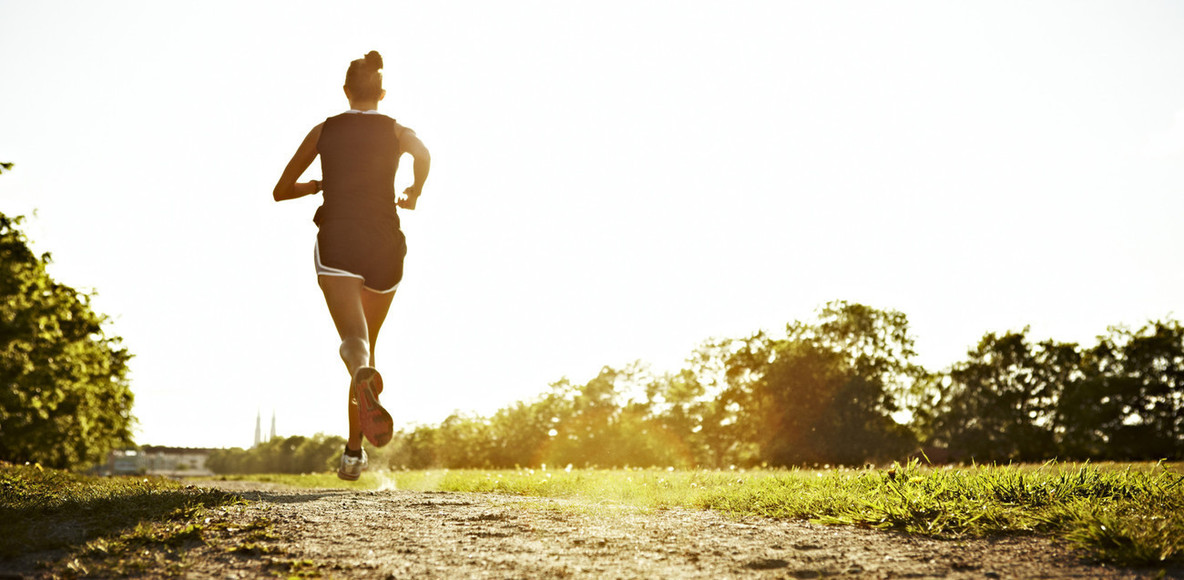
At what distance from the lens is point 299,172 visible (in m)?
5.02

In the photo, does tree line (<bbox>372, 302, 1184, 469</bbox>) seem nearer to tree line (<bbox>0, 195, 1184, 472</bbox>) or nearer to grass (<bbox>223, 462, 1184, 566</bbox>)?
tree line (<bbox>0, 195, 1184, 472</bbox>)

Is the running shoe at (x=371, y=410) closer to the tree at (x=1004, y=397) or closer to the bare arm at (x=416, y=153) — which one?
the bare arm at (x=416, y=153)

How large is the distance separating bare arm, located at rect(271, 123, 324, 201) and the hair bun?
594 mm

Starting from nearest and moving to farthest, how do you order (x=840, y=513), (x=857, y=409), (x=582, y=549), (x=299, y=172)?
(x=582, y=549)
(x=840, y=513)
(x=299, y=172)
(x=857, y=409)

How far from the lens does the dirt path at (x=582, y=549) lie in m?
3.07

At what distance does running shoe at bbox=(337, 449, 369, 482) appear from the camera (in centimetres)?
481

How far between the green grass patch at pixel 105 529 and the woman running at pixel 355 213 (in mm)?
1085

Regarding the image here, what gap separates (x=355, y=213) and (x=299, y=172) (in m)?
0.65

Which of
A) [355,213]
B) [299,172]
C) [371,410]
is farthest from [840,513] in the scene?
[299,172]

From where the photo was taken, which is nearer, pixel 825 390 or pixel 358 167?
pixel 358 167

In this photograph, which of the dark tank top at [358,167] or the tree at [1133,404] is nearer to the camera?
the dark tank top at [358,167]

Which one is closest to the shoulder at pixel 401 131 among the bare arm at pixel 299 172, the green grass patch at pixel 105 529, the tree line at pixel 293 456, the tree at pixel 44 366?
the bare arm at pixel 299 172

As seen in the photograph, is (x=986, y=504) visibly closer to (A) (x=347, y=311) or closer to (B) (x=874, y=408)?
(A) (x=347, y=311)

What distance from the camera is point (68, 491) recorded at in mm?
5488
